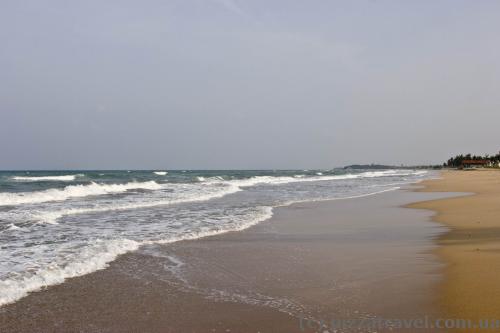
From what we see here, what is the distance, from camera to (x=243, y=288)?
598 cm

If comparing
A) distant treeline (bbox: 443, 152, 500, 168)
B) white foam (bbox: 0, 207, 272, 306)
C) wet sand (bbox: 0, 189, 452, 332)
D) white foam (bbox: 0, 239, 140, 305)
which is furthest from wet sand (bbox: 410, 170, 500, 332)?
distant treeline (bbox: 443, 152, 500, 168)

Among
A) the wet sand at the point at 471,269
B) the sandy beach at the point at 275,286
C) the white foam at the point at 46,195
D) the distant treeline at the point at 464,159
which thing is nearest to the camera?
the sandy beach at the point at 275,286

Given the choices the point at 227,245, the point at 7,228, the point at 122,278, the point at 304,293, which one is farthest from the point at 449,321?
the point at 7,228

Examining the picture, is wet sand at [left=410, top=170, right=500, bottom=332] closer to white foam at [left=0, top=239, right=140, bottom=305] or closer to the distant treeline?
white foam at [left=0, top=239, right=140, bottom=305]

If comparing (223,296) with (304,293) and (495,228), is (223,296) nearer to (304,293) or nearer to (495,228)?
(304,293)

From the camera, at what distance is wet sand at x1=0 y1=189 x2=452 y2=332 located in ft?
15.6

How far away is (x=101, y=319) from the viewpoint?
4.81 meters

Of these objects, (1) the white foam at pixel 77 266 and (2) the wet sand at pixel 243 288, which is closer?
(2) the wet sand at pixel 243 288

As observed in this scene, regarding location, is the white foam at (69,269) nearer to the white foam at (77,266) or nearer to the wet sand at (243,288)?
the white foam at (77,266)

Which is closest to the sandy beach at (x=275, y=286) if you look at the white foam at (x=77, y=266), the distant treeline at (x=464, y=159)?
the white foam at (x=77, y=266)

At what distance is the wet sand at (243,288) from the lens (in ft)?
15.6

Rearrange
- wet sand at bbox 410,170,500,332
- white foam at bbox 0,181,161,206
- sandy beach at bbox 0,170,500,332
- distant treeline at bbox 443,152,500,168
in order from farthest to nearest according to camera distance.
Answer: distant treeline at bbox 443,152,500,168
white foam at bbox 0,181,161,206
wet sand at bbox 410,170,500,332
sandy beach at bbox 0,170,500,332

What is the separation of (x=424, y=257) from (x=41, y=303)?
234 inches

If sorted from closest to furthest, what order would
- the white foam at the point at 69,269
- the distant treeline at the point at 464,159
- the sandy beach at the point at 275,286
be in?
the sandy beach at the point at 275,286 → the white foam at the point at 69,269 → the distant treeline at the point at 464,159
